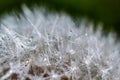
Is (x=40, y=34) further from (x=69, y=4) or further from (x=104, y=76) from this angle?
(x=69, y=4)

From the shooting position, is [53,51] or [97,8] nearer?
[53,51]

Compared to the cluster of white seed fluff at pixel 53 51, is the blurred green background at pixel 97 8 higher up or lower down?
higher up

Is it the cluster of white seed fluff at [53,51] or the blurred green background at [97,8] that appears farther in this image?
the blurred green background at [97,8]

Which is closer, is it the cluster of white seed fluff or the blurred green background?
the cluster of white seed fluff

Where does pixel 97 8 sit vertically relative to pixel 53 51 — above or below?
above

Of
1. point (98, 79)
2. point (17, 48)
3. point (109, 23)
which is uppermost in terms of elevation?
point (109, 23)

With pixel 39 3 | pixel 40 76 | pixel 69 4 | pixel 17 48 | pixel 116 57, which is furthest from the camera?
pixel 69 4

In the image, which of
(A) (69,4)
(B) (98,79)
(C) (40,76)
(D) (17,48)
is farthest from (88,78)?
(A) (69,4)

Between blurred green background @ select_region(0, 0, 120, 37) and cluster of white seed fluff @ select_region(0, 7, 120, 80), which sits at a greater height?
blurred green background @ select_region(0, 0, 120, 37)
